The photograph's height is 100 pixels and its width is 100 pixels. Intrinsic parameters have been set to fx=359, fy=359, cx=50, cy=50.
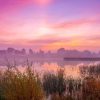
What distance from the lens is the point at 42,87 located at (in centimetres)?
1378

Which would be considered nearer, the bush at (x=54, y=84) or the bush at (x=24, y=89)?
the bush at (x=24, y=89)

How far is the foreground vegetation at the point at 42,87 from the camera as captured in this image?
1154 centimetres

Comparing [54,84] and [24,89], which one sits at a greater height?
[24,89]

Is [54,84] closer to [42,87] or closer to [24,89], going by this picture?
[42,87]

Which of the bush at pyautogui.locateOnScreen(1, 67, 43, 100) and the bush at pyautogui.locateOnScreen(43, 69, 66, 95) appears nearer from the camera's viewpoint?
the bush at pyautogui.locateOnScreen(1, 67, 43, 100)

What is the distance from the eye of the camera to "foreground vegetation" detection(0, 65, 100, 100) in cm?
1154

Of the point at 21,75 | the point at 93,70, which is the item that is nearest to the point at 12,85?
the point at 21,75

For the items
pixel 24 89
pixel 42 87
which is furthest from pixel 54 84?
pixel 24 89

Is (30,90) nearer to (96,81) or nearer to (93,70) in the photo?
(96,81)

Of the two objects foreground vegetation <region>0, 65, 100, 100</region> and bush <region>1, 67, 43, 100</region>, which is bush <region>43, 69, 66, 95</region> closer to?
foreground vegetation <region>0, 65, 100, 100</region>

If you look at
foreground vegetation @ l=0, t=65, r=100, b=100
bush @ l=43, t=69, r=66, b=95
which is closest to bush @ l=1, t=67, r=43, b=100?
foreground vegetation @ l=0, t=65, r=100, b=100

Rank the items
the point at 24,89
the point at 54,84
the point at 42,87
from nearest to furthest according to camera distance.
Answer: the point at 24,89 → the point at 42,87 → the point at 54,84

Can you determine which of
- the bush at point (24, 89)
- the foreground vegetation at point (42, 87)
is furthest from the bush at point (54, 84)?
the bush at point (24, 89)

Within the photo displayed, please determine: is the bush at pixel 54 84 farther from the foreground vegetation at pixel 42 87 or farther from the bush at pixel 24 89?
the bush at pixel 24 89
